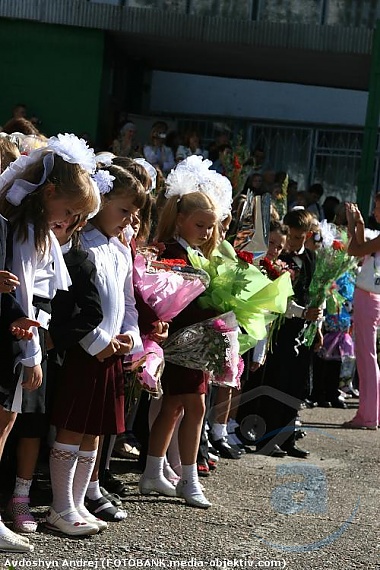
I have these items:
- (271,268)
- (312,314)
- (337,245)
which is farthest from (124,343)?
(337,245)

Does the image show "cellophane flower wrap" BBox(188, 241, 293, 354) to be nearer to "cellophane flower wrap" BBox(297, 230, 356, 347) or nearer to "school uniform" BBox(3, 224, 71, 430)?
"school uniform" BBox(3, 224, 71, 430)

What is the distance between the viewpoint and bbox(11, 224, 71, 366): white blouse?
4.61 metres

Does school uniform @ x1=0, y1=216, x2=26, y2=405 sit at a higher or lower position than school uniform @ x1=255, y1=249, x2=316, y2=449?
higher

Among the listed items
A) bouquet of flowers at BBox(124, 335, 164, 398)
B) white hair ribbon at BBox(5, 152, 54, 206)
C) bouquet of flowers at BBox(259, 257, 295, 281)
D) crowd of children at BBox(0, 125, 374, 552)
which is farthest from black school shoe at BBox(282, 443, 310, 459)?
white hair ribbon at BBox(5, 152, 54, 206)

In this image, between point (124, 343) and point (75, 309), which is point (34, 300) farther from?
point (124, 343)

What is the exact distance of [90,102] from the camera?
58.2 ft

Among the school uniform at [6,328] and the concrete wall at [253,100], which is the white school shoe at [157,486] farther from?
the concrete wall at [253,100]

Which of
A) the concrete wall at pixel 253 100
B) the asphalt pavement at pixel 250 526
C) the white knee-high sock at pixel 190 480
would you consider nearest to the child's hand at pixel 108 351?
the asphalt pavement at pixel 250 526

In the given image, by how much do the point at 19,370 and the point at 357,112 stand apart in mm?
16554

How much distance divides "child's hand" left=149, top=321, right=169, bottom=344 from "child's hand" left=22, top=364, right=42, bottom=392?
1.10 metres

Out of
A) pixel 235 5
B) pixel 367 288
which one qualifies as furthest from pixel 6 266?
pixel 235 5

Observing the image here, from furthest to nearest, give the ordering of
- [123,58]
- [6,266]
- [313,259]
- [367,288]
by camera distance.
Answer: [123,58] → [367,288] → [313,259] → [6,266]

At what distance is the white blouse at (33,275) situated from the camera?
15.1 feet

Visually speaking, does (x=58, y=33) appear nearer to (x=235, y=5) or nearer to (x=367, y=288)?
(x=235, y=5)
